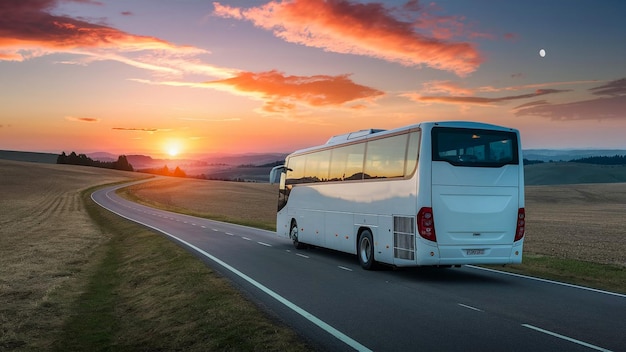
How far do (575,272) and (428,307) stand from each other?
25.2 feet

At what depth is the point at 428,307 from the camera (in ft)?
37.0

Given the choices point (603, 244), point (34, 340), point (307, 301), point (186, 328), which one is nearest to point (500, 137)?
point (307, 301)

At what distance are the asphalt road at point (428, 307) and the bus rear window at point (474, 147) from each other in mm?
3112

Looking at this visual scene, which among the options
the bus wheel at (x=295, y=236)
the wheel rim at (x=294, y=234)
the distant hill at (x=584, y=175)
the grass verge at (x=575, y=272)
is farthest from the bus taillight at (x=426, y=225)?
the distant hill at (x=584, y=175)

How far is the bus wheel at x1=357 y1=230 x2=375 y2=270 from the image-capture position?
1683cm

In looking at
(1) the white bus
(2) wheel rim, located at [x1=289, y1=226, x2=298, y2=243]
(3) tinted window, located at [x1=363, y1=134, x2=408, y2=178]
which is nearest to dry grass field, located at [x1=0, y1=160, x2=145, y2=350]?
(2) wheel rim, located at [x1=289, y1=226, x2=298, y2=243]

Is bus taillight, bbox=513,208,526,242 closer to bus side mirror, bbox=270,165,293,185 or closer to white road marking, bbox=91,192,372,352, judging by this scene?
white road marking, bbox=91,192,372,352

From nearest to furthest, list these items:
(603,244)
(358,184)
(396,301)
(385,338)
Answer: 1. (385,338)
2. (396,301)
3. (358,184)
4. (603,244)

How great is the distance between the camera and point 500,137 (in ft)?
50.4

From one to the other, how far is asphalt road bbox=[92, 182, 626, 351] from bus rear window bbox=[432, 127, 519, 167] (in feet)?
10.2

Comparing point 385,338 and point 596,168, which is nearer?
point 385,338

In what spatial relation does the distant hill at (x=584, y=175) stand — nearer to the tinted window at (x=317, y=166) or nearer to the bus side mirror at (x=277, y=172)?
the bus side mirror at (x=277, y=172)

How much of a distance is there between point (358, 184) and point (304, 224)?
5366mm

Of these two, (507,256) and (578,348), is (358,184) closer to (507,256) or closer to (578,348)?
(507,256)
